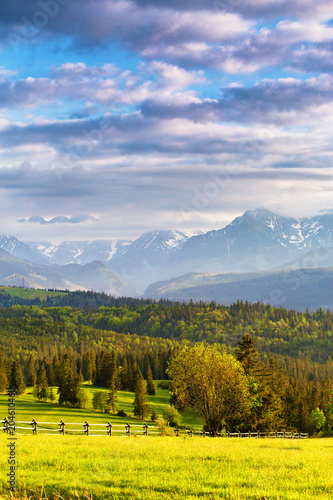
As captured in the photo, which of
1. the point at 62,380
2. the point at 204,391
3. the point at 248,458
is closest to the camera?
the point at 248,458

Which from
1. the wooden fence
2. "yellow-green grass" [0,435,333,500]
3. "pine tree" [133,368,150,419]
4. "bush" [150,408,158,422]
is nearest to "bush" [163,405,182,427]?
"bush" [150,408,158,422]

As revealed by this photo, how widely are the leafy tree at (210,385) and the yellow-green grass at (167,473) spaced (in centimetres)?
3335

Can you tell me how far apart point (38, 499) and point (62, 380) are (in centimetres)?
11545

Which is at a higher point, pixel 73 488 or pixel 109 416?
pixel 73 488

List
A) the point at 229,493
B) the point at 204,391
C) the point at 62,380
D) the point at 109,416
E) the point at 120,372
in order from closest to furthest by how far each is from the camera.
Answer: the point at 229,493 < the point at 204,391 < the point at 109,416 < the point at 62,380 < the point at 120,372

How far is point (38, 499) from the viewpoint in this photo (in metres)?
18.9

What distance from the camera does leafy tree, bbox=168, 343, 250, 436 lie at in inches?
2475

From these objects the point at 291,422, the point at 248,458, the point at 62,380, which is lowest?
the point at 291,422

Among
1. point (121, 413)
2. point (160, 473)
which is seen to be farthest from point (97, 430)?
point (121, 413)

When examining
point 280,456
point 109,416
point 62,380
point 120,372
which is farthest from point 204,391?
point 120,372

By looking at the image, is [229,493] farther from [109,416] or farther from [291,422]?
[291,422]

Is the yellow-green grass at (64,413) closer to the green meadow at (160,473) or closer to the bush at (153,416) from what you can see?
the bush at (153,416)

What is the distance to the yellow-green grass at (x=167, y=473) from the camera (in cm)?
1856

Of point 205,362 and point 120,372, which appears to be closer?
point 205,362
